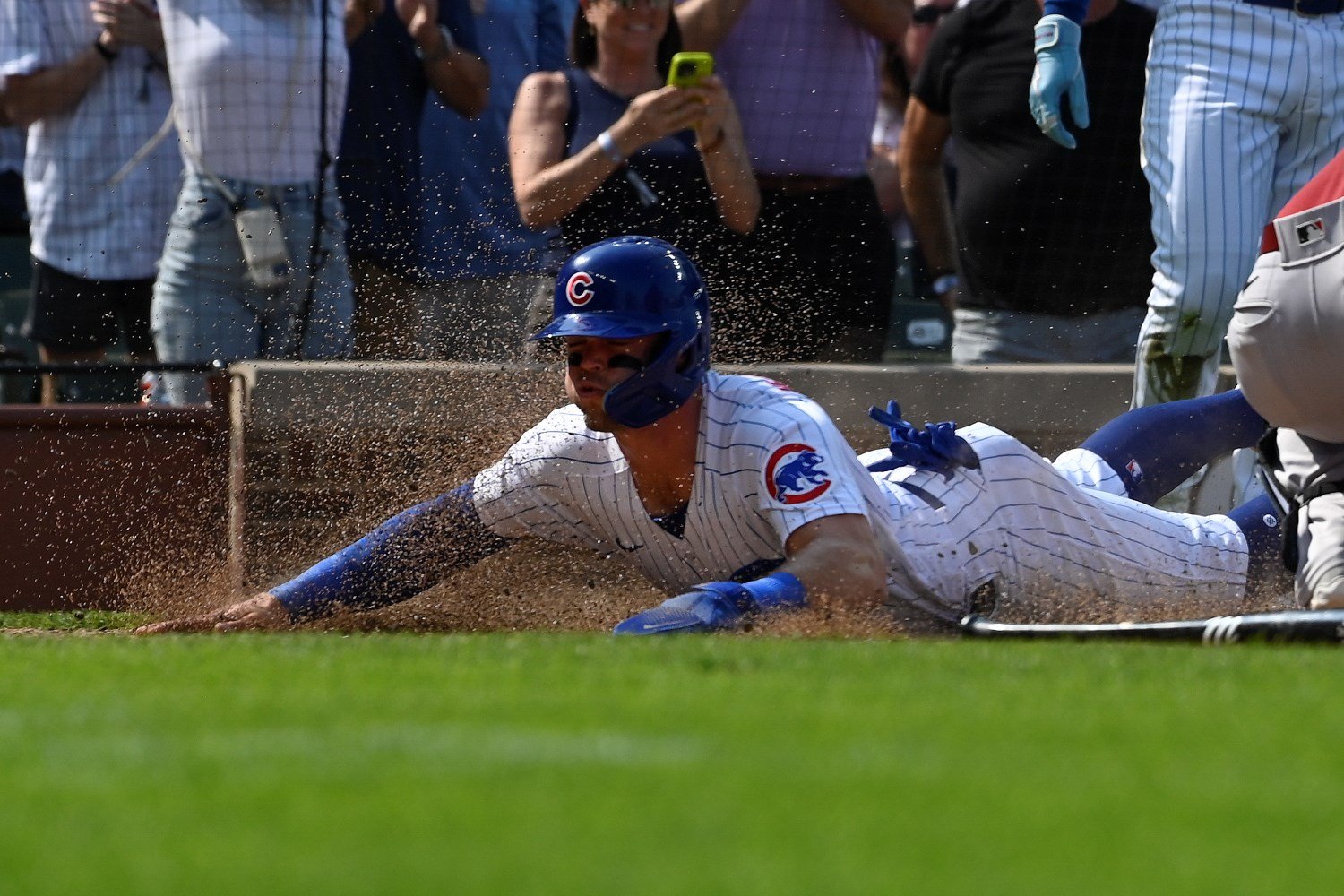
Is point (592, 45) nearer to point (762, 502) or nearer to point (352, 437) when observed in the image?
point (352, 437)

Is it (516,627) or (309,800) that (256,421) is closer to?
(516,627)

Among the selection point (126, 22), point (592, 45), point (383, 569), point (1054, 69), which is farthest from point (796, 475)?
point (126, 22)

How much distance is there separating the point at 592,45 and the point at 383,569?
2.60 m

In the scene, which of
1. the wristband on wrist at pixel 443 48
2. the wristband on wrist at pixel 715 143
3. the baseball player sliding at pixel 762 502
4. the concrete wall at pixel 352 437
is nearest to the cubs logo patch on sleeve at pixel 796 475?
the baseball player sliding at pixel 762 502

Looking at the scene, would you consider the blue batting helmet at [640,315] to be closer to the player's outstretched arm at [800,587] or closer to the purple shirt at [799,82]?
the player's outstretched arm at [800,587]

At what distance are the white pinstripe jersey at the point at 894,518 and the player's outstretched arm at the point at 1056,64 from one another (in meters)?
1.36

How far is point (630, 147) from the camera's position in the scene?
22.8ft

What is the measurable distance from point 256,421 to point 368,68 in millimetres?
1590

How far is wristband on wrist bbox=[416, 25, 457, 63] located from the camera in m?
7.37

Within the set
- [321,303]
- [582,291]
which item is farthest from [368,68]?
[582,291]

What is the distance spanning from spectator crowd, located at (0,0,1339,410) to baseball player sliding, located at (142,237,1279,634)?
176 centimetres

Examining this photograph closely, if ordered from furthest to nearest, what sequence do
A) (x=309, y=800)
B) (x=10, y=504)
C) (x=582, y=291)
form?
(x=10, y=504) < (x=582, y=291) < (x=309, y=800)

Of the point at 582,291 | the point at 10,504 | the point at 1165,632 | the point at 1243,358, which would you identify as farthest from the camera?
the point at 10,504

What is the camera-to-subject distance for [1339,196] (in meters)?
5.18
